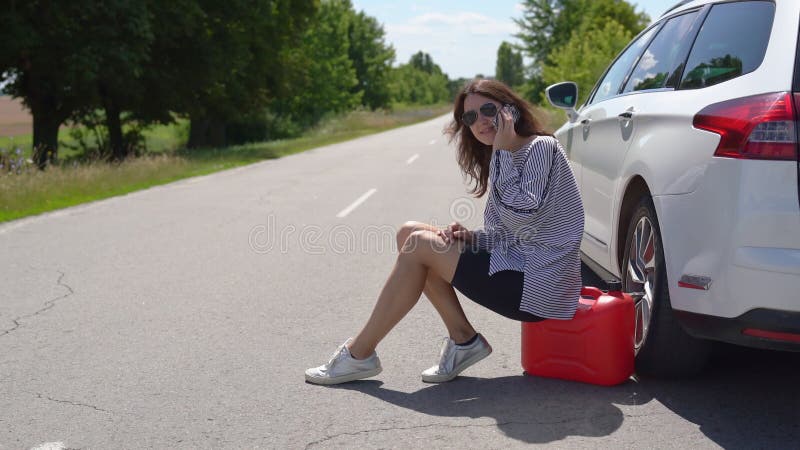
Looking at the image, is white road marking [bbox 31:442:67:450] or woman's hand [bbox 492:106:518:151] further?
woman's hand [bbox 492:106:518:151]

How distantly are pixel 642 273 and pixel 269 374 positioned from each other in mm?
Result: 1925

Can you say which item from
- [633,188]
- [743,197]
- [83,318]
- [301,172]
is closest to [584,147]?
[633,188]

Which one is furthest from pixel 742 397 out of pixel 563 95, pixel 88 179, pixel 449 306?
pixel 88 179

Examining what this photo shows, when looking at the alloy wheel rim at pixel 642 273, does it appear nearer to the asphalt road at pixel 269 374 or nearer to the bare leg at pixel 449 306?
the asphalt road at pixel 269 374

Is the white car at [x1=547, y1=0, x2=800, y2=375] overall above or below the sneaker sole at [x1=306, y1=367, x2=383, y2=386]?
above

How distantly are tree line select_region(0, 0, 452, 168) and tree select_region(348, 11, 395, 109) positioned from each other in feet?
111

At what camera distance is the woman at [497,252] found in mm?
3568

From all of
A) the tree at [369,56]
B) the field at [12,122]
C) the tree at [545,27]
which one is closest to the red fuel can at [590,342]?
the field at [12,122]

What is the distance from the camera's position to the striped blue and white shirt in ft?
11.6

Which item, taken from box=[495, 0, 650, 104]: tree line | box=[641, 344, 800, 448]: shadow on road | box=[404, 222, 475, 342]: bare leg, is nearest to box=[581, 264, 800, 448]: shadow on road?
box=[641, 344, 800, 448]: shadow on road

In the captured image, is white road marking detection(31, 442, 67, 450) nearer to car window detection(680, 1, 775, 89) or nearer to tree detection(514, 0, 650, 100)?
car window detection(680, 1, 775, 89)

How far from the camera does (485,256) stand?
3766 millimetres

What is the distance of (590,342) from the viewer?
361cm

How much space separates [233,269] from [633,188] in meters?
3.76
